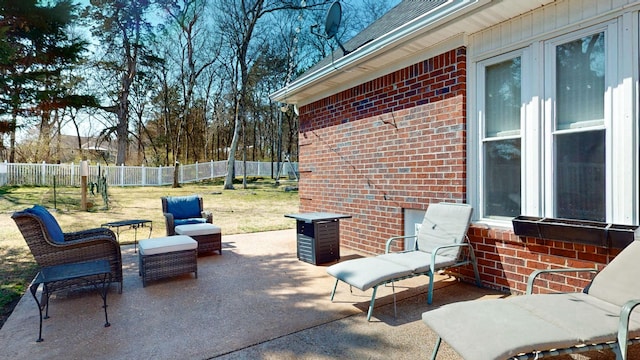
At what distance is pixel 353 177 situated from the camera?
6027 mm

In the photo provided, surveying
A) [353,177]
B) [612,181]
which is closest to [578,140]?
[612,181]

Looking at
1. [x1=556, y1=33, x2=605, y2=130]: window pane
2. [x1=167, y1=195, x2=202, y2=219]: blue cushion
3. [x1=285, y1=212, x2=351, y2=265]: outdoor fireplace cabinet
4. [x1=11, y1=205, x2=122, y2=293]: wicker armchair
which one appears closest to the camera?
[x1=556, y1=33, x2=605, y2=130]: window pane

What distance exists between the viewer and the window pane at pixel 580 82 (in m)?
3.17

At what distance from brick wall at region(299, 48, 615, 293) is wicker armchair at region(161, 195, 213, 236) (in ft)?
7.29

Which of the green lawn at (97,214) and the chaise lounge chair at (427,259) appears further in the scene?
the green lawn at (97,214)

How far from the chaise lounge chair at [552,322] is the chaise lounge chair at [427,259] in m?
0.97

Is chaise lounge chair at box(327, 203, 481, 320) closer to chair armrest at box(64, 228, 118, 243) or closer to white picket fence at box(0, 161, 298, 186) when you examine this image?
chair armrest at box(64, 228, 118, 243)

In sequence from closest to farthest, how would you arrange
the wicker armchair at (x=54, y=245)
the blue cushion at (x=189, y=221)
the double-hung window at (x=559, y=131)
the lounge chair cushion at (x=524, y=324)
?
the lounge chair cushion at (x=524, y=324)
the double-hung window at (x=559, y=131)
the wicker armchair at (x=54, y=245)
the blue cushion at (x=189, y=221)

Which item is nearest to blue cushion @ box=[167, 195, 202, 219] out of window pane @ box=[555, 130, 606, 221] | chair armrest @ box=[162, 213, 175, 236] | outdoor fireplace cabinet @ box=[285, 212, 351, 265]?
chair armrest @ box=[162, 213, 175, 236]

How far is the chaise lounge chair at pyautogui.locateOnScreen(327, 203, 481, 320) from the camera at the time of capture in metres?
3.31

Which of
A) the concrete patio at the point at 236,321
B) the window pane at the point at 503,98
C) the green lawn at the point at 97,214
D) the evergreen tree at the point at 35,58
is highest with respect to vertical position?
the evergreen tree at the point at 35,58

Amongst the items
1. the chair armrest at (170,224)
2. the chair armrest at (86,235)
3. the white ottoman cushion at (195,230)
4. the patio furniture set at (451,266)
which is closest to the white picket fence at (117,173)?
the chair armrest at (170,224)

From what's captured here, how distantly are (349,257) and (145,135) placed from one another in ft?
87.4

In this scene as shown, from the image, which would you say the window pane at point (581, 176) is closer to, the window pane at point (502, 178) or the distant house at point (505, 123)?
the distant house at point (505, 123)
